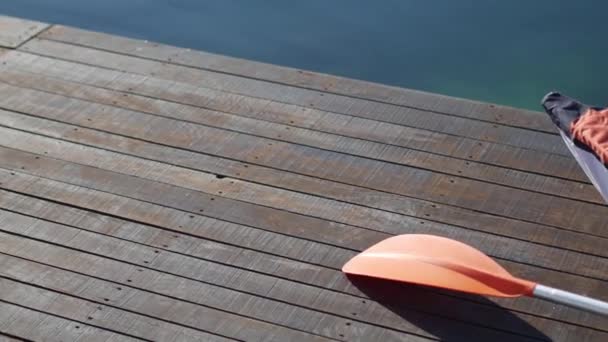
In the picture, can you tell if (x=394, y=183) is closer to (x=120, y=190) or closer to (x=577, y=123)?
(x=577, y=123)

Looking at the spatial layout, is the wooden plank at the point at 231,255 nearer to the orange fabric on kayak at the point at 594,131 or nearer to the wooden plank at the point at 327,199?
the wooden plank at the point at 327,199

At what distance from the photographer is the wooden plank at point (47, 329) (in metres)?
2.91

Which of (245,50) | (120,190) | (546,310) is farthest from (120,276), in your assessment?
(245,50)

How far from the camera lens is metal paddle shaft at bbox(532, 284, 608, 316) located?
111 inches

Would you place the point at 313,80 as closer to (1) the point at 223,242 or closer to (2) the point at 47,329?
(1) the point at 223,242

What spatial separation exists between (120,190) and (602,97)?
310cm

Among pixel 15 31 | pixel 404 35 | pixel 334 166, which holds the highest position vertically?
pixel 15 31

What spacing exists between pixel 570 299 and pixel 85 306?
123cm

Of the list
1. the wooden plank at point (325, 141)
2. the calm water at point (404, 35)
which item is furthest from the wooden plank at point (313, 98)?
the calm water at point (404, 35)

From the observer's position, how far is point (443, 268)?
3.09 metres

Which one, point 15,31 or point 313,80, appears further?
point 15,31

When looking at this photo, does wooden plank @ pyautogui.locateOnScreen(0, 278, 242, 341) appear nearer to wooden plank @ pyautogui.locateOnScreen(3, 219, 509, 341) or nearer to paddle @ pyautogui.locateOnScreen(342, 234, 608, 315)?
wooden plank @ pyautogui.locateOnScreen(3, 219, 509, 341)

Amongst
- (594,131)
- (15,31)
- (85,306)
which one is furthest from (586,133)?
(15,31)

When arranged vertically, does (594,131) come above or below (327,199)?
above
